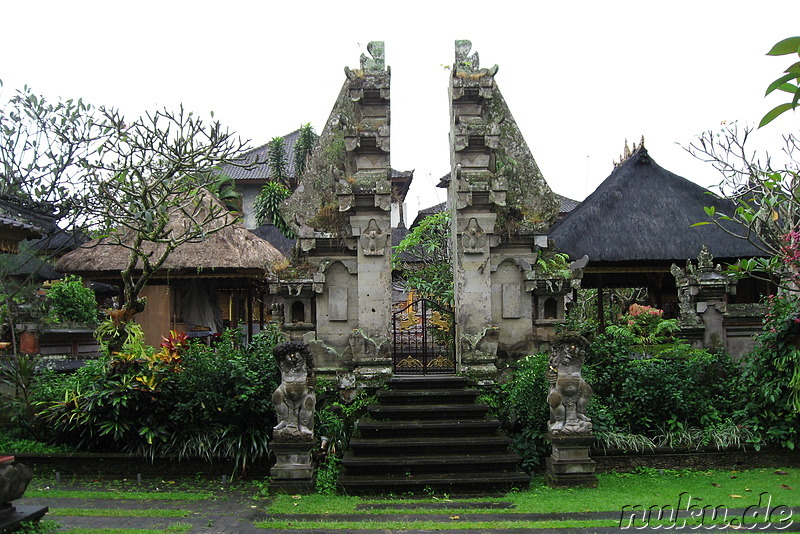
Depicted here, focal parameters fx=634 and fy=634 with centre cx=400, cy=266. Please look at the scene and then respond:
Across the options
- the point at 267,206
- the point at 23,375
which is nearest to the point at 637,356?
the point at 23,375

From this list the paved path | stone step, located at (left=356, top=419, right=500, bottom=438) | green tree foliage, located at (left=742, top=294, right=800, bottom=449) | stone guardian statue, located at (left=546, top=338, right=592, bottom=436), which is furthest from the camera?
green tree foliage, located at (left=742, top=294, right=800, bottom=449)

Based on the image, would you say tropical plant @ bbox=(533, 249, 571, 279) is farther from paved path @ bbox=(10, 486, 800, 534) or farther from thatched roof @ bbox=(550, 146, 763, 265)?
thatched roof @ bbox=(550, 146, 763, 265)

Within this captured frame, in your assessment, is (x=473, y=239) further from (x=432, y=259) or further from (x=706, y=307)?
(x=432, y=259)

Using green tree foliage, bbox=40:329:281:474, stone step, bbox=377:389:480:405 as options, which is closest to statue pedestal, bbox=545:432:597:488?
stone step, bbox=377:389:480:405

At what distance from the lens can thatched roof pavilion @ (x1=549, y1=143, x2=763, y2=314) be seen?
15.5m

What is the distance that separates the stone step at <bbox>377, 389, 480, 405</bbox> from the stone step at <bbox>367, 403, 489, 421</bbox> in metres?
0.25

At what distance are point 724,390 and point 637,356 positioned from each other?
151 cm

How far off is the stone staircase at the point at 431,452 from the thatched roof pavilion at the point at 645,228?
7.45 m

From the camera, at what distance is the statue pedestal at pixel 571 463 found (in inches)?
296

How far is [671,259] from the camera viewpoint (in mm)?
15492

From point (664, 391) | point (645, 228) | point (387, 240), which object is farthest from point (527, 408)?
point (645, 228)

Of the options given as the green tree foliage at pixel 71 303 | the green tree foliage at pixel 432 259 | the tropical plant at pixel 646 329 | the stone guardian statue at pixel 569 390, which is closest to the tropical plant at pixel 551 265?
the tropical plant at pixel 646 329

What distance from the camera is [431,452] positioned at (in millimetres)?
7855

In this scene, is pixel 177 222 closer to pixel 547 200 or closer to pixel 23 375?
pixel 23 375
